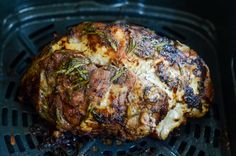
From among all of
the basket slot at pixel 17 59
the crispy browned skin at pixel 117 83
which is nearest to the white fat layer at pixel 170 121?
the crispy browned skin at pixel 117 83

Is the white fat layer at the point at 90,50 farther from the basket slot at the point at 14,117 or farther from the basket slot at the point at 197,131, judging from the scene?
the basket slot at the point at 197,131

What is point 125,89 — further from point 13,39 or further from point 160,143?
point 13,39

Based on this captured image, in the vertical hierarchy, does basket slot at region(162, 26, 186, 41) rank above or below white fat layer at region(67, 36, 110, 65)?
above

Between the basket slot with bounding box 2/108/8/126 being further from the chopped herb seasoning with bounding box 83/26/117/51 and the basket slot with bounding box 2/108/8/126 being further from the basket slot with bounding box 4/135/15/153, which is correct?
the chopped herb seasoning with bounding box 83/26/117/51

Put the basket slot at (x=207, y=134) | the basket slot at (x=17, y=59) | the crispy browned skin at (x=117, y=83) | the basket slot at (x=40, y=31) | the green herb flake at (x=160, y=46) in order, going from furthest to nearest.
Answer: the basket slot at (x=40, y=31), the basket slot at (x=17, y=59), the basket slot at (x=207, y=134), the green herb flake at (x=160, y=46), the crispy browned skin at (x=117, y=83)

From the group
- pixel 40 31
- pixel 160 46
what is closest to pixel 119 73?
pixel 160 46

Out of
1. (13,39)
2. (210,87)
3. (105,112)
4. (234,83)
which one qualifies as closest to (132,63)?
(105,112)

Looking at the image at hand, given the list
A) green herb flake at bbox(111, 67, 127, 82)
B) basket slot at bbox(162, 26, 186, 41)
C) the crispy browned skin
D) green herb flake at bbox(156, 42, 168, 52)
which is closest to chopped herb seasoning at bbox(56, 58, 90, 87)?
the crispy browned skin
